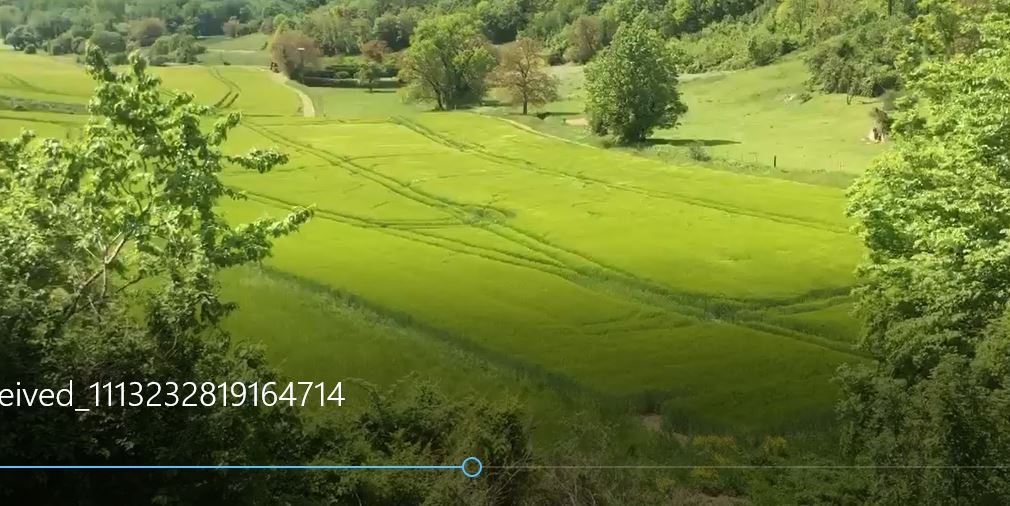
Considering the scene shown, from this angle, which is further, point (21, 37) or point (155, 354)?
point (21, 37)

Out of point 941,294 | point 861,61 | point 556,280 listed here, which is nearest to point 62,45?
point 556,280

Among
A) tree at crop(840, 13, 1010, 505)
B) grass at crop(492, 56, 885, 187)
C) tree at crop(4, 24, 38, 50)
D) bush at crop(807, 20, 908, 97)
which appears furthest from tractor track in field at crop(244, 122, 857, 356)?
bush at crop(807, 20, 908, 97)

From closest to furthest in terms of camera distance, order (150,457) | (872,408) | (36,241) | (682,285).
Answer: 1. (150,457)
2. (36,241)
3. (872,408)
4. (682,285)

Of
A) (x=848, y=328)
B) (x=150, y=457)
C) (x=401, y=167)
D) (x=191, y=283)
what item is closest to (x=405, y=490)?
(x=150, y=457)

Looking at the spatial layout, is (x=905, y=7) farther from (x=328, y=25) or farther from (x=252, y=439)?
(x=252, y=439)

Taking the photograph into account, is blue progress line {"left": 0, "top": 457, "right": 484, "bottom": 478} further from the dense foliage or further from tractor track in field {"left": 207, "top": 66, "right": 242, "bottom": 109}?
tractor track in field {"left": 207, "top": 66, "right": 242, "bottom": 109}

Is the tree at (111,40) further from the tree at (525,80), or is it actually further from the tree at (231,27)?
the tree at (525,80)

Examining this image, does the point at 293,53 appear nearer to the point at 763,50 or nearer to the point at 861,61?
the point at 861,61
